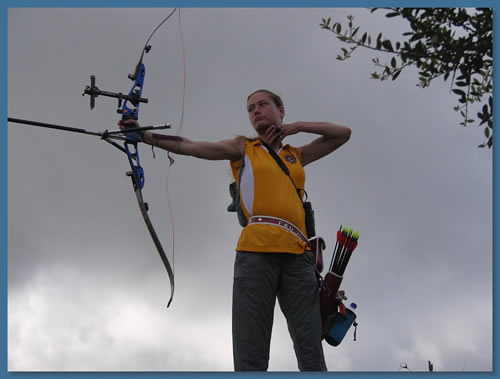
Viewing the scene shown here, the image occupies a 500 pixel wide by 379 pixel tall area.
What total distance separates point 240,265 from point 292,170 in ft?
2.14

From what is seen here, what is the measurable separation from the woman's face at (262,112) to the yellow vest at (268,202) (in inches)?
8.3

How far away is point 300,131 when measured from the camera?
13.5ft

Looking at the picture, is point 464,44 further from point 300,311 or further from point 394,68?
point 300,311

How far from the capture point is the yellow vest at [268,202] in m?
3.64

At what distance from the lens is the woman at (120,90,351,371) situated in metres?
3.53

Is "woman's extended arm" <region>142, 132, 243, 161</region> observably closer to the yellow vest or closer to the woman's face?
the yellow vest

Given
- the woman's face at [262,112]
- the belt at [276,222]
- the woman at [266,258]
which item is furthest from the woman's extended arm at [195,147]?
the belt at [276,222]

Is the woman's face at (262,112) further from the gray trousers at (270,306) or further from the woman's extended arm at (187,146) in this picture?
the gray trousers at (270,306)

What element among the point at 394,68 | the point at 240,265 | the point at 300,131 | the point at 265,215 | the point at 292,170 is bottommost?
the point at 240,265

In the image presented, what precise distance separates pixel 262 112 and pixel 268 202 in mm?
639

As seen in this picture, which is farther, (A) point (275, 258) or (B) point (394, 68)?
(B) point (394, 68)

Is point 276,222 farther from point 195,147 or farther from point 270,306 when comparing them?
point 195,147

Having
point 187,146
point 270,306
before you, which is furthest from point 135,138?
point 270,306

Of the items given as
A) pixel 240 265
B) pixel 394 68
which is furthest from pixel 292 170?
pixel 394 68
